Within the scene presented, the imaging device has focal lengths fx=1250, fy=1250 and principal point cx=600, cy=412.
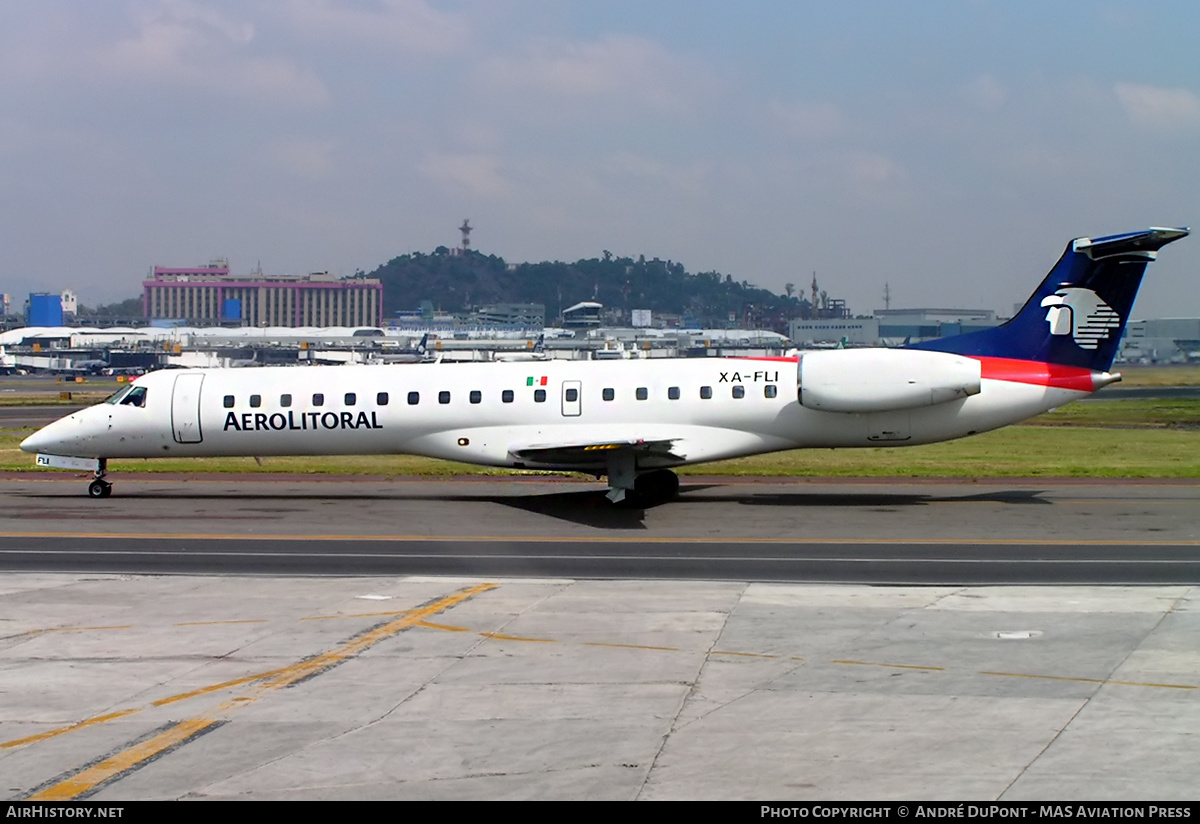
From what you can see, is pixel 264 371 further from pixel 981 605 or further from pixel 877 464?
pixel 981 605

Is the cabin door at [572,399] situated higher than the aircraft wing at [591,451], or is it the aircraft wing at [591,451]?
the cabin door at [572,399]

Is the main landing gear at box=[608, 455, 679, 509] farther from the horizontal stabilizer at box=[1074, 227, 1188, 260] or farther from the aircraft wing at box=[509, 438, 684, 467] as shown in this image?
the horizontal stabilizer at box=[1074, 227, 1188, 260]

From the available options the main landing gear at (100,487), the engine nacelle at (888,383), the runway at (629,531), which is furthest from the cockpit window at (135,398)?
the engine nacelle at (888,383)

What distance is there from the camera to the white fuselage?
85.8ft

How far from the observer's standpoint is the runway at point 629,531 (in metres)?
19.0

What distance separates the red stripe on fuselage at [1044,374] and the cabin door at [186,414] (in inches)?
680

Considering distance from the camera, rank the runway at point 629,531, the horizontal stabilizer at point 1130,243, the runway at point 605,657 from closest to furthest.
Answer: the runway at point 605,657
the runway at point 629,531
the horizontal stabilizer at point 1130,243

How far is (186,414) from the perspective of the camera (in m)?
28.3

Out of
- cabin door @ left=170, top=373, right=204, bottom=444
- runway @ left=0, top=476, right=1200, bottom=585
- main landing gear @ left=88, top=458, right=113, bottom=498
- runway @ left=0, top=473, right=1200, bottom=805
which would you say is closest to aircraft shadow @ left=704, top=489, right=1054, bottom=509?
runway @ left=0, top=476, right=1200, bottom=585

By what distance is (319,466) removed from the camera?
1423 inches

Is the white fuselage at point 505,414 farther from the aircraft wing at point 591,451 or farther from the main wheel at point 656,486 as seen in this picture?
the main wheel at point 656,486

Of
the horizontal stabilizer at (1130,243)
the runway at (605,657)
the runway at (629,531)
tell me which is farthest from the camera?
the horizontal stabilizer at (1130,243)

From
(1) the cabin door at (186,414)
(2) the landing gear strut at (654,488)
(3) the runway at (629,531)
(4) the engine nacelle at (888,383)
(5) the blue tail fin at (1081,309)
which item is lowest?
(3) the runway at (629,531)

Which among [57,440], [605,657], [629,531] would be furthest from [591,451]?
[57,440]
